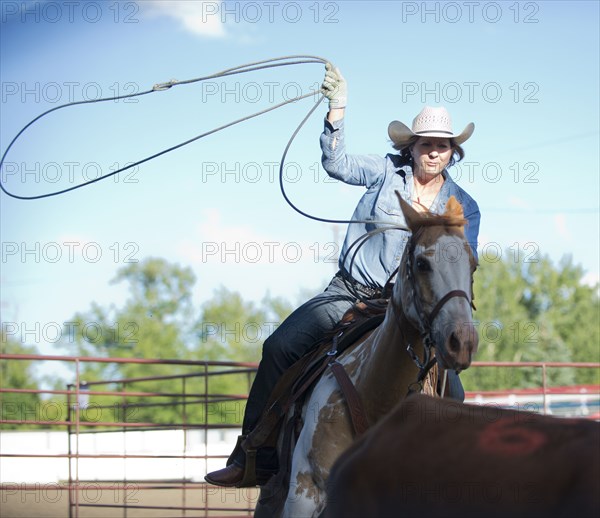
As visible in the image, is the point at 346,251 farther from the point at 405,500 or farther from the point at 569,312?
the point at 569,312

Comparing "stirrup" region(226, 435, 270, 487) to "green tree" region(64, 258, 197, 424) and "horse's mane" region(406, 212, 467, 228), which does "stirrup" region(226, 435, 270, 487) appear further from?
"green tree" region(64, 258, 197, 424)


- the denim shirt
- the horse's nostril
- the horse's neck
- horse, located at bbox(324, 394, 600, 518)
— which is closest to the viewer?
horse, located at bbox(324, 394, 600, 518)

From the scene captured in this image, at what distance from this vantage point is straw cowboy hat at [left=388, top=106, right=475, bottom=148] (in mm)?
4598

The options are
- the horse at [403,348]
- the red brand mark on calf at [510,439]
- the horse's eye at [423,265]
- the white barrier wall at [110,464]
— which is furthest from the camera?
the white barrier wall at [110,464]

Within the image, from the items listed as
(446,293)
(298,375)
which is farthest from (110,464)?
(446,293)

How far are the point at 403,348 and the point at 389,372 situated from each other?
0.13m

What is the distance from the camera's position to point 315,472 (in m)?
3.90

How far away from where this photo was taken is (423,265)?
144 inches

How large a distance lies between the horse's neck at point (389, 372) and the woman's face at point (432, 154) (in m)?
1.03

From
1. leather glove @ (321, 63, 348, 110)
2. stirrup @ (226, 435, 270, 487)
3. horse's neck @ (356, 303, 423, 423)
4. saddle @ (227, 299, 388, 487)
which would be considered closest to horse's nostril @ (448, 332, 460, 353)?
horse's neck @ (356, 303, 423, 423)

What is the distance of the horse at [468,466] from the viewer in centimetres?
201

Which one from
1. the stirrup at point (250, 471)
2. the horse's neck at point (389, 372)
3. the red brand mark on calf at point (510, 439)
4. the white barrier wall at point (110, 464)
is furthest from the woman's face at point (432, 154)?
the white barrier wall at point (110, 464)

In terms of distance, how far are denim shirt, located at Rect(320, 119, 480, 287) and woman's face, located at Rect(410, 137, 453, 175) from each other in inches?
3.3

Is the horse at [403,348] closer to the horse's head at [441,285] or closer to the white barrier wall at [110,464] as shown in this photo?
the horse's head at [441,285]
